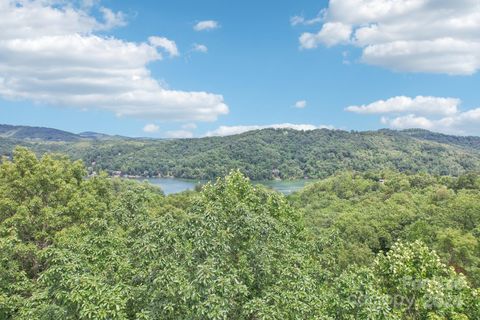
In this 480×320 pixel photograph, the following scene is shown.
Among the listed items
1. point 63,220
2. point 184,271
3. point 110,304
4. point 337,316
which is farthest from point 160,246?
point 63,220

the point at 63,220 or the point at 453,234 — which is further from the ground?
the point at 63,220

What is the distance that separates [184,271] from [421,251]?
13250mm

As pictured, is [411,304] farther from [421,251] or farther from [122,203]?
[122,203]

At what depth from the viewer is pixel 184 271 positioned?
13.6 metres

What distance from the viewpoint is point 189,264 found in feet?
46.5

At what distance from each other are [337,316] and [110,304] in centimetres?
811

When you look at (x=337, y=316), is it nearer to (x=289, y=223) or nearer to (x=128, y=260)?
(x=128, y=260)

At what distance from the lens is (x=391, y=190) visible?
12075cm

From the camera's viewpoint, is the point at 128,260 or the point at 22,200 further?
the point at 22,200

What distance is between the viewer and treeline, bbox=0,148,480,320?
13.1m

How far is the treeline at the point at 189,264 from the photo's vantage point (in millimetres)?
13143

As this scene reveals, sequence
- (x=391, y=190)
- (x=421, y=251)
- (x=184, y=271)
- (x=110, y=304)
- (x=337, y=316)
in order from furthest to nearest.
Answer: (x=391, y=190) < (x=421, y=251) < (x=337, y=316) < (x=184, y=271) < (x=110, y=304)

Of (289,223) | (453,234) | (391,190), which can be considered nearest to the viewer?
(289,223)

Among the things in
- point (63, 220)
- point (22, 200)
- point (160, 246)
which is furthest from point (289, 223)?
point (22, 200)
